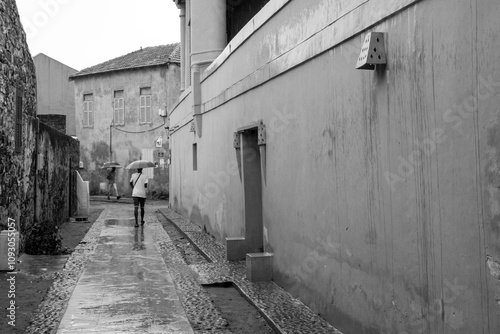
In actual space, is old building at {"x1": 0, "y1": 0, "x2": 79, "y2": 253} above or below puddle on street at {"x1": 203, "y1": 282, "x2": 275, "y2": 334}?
above

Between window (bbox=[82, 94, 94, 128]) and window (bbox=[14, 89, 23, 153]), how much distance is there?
22.5 meters

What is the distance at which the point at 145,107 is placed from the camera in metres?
29.5

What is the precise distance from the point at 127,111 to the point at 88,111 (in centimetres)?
292

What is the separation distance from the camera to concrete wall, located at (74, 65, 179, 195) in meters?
28.7

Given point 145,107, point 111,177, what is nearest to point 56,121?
point 111,177

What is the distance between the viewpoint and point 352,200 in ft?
15.5

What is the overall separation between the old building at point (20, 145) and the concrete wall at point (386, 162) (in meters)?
3.94

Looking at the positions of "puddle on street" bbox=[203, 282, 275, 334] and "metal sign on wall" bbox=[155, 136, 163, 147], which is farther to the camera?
"metal sign on wall" bbox=[155, 136, 163, 147]

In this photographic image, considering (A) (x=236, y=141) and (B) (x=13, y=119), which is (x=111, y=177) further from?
(A) (x=236, y=141)

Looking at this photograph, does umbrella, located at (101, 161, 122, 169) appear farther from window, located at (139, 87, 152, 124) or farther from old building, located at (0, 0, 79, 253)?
old building, located at (0, 0, 79, 253)

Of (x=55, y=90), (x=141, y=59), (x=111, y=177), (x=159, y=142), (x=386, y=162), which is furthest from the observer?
(x=55, y=90)

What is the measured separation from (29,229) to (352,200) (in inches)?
273

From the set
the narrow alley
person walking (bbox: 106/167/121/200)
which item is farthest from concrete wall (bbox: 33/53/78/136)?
the narrow alley
